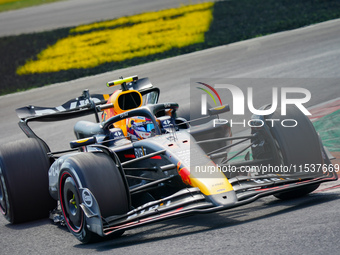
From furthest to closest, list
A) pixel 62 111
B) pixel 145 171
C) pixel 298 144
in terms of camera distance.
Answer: pixel 62 111 < pixel 145 171 < pixel 298 144

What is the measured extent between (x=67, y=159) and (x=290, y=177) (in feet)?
7.60

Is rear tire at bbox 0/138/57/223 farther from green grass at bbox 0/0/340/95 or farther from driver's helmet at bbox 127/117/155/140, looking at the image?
green grass at bbox 0/0/340/95

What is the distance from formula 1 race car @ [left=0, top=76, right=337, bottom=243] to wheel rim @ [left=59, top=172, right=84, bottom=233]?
1cm

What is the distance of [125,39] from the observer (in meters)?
19.8

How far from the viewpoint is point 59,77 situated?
17.0m

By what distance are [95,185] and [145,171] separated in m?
1.17

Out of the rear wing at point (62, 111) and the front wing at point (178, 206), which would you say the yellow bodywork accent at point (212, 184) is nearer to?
the front wing at point (178, 206)

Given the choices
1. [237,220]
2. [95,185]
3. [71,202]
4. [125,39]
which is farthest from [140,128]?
[125,39]

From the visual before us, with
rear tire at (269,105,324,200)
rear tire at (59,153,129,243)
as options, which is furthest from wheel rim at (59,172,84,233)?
rear tire at (269,105,324,200)

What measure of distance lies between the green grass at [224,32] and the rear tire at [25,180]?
375 inches

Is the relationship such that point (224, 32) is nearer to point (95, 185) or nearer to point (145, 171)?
point (145, 171)

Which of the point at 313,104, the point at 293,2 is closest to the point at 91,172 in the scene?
the point at 313,104

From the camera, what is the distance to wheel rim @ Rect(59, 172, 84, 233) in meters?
5.96

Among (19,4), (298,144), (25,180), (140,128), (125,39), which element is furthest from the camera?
(19,4)
